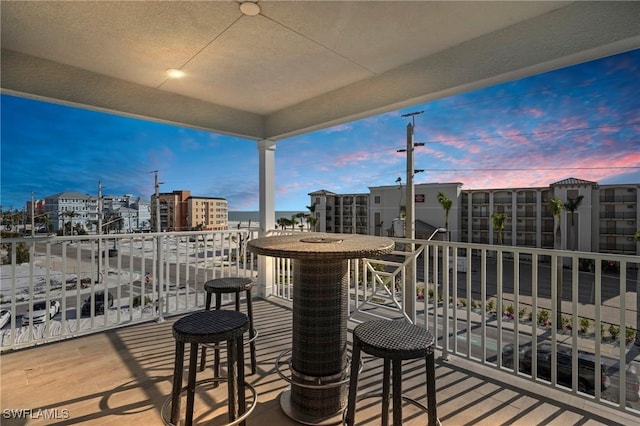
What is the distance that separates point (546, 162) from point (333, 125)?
1807cm

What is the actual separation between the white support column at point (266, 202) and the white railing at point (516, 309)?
16 centimetres

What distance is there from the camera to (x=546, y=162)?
16281mm

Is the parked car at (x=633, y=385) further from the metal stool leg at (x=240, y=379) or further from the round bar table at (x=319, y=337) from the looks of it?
the metal stool leg at (x=240, y=379)

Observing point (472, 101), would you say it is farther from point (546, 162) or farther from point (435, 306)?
point (435, 306)

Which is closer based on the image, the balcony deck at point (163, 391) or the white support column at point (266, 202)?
the balcony deck at point (163, 391)

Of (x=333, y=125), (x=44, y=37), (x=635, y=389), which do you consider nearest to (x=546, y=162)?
(x=635, y=389)

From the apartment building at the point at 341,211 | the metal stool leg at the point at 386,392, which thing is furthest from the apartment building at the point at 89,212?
the apartment building at the point at 341,211

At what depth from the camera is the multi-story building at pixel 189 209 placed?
12.6 m

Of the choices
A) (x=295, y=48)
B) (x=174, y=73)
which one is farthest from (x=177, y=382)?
(x=174, y=73)

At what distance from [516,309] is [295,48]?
2684 mm

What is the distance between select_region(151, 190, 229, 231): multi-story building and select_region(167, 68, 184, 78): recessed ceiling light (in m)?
9.27

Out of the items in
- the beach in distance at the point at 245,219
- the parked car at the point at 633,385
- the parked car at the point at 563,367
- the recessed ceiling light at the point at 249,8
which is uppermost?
the recessed ceiling light at the point at 249,8

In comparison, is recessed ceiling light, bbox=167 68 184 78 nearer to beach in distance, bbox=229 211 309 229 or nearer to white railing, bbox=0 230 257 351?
white railing, bbox=0 230 257 351

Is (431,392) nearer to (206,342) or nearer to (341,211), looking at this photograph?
(206,342)
